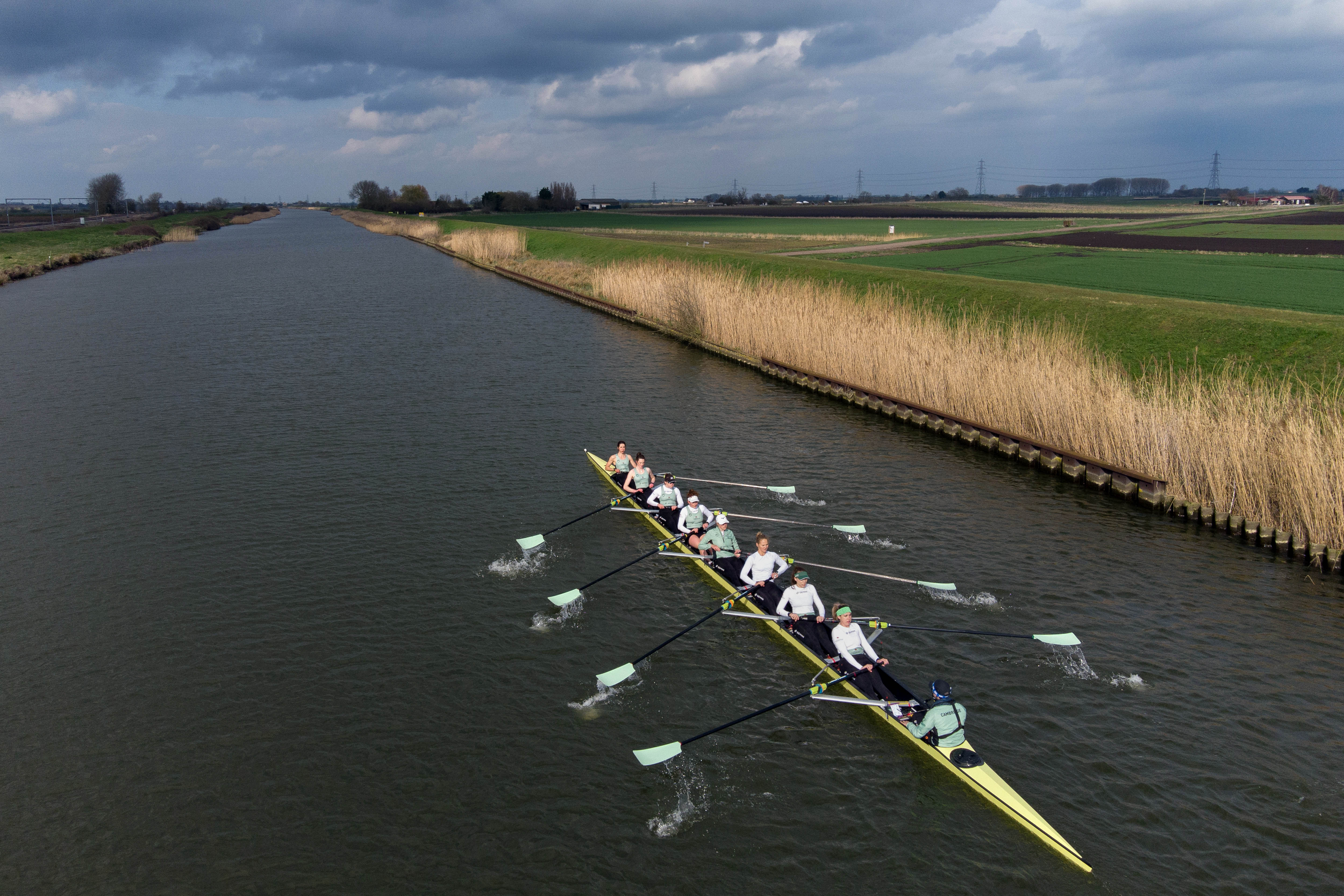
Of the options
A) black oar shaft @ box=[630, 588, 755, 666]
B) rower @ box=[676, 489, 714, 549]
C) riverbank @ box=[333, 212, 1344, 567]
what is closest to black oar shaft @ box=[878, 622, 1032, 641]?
black oar shaft @ box=[630, 588, 755, 666]

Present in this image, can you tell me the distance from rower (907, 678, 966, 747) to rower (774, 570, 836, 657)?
331cm

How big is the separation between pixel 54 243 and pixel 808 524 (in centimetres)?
14002

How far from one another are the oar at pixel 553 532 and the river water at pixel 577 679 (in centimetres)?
35

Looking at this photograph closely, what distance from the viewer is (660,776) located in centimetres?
1369

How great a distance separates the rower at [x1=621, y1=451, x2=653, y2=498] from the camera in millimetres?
24641

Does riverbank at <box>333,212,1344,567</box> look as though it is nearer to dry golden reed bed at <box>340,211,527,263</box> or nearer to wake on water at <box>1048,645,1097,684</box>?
wake on water at <box>1048,645,1097,684</box>

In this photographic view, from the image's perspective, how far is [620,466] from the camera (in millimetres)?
26297

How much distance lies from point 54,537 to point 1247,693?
2860 centimetres

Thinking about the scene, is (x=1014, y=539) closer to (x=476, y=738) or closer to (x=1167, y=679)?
(x=1167, y=679)

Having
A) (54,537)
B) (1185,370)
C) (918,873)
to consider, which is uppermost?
(1185,370)

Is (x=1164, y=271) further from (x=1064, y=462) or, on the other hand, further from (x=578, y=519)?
(x=578, y=519)

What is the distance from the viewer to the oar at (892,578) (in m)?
19.1

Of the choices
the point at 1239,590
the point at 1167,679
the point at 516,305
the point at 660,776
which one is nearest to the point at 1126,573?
the point at 1239,590

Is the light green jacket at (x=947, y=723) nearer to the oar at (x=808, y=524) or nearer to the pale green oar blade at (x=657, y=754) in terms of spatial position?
the pale green oar blade at (x=657, y=754)
